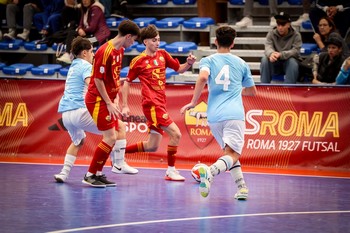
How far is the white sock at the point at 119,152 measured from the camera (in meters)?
12.3

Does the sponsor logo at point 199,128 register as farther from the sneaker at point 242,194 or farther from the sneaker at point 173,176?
the sneaker at point 242,194

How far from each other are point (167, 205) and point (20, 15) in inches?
447

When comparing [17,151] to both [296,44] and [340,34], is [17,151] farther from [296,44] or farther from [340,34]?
[340,34]

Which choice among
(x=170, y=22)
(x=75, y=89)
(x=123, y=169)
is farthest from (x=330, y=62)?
(x=75, y=89)

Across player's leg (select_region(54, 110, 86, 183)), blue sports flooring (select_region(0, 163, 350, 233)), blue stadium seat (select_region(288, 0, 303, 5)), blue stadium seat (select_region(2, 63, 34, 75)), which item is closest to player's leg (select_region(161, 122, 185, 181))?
blue sports flooring (select_region(0, 163, 350, 233))

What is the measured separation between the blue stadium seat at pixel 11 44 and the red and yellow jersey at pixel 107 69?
884 centimetres

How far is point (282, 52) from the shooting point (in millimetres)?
15648

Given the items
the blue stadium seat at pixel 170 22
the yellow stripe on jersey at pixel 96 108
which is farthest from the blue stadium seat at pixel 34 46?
the yellow stripe on jersey at pixel 96 108

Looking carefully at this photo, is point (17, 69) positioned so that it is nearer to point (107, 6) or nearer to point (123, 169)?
point (107, 6)

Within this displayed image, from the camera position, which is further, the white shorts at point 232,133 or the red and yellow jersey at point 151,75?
the red and yellow jersey at point 151,75

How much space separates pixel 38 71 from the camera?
1878cm

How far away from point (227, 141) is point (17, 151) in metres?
5.86

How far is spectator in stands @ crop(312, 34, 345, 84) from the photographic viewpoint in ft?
49.0

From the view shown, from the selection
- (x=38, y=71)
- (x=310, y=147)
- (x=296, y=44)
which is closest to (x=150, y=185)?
(x=310, y=147)
